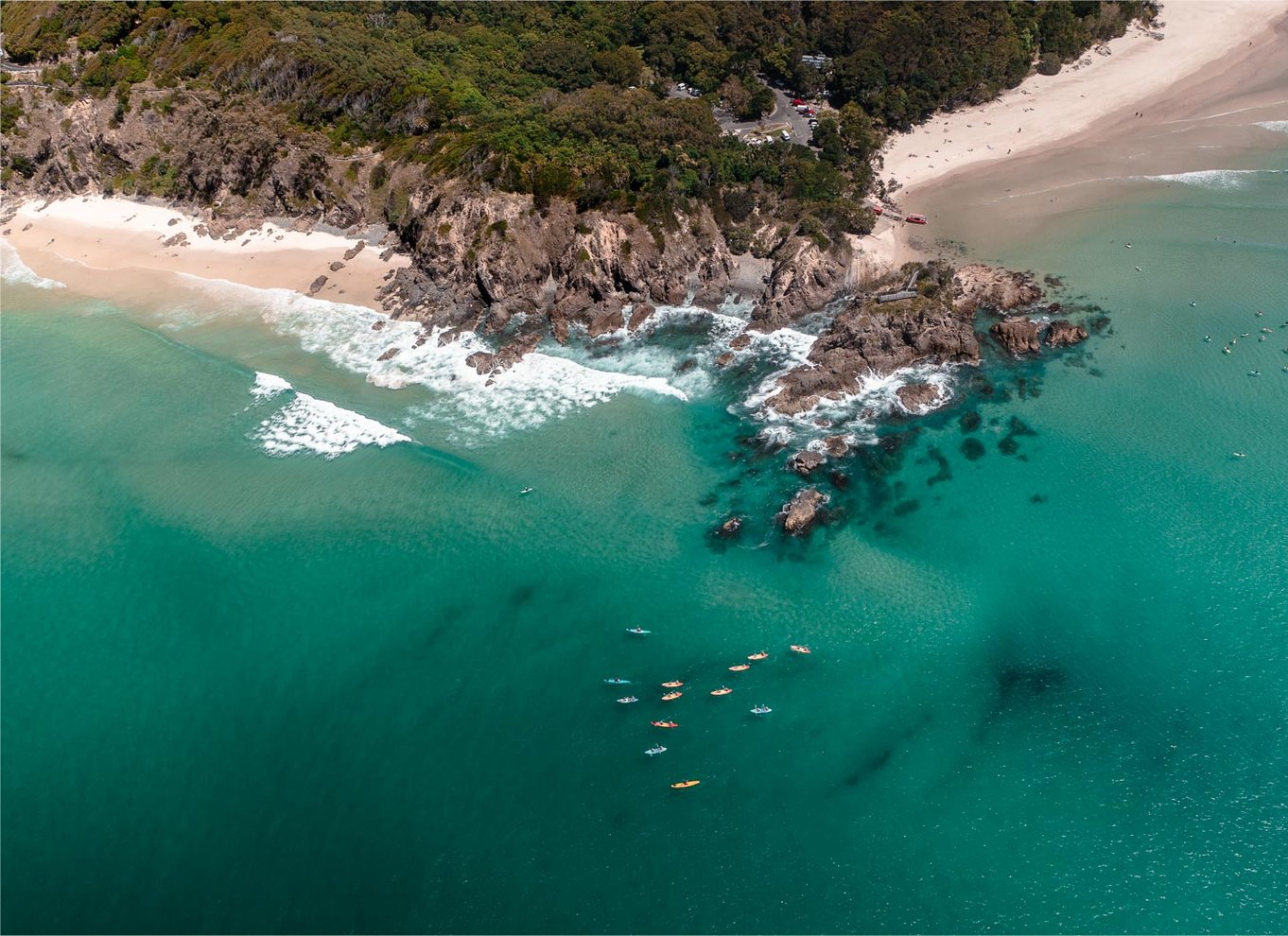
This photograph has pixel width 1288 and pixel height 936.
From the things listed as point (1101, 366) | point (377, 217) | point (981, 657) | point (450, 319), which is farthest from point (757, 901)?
point (377, 217)

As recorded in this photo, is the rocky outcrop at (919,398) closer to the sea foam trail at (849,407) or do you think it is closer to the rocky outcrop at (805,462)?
the sea foam trail at (849,407)

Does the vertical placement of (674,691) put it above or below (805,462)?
below

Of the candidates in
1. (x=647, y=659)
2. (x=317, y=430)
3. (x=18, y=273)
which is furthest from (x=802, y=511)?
(x=18, y=273)

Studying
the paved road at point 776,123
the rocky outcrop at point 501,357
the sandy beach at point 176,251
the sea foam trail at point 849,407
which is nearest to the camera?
the sea foam trail at point 849,407

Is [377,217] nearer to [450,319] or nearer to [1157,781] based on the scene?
[450,319]

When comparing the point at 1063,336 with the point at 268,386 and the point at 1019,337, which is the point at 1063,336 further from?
the point at 268,386

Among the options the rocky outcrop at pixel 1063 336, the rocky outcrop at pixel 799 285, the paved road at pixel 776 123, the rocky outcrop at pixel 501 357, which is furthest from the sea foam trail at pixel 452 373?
the paved road at pixel 776 123
